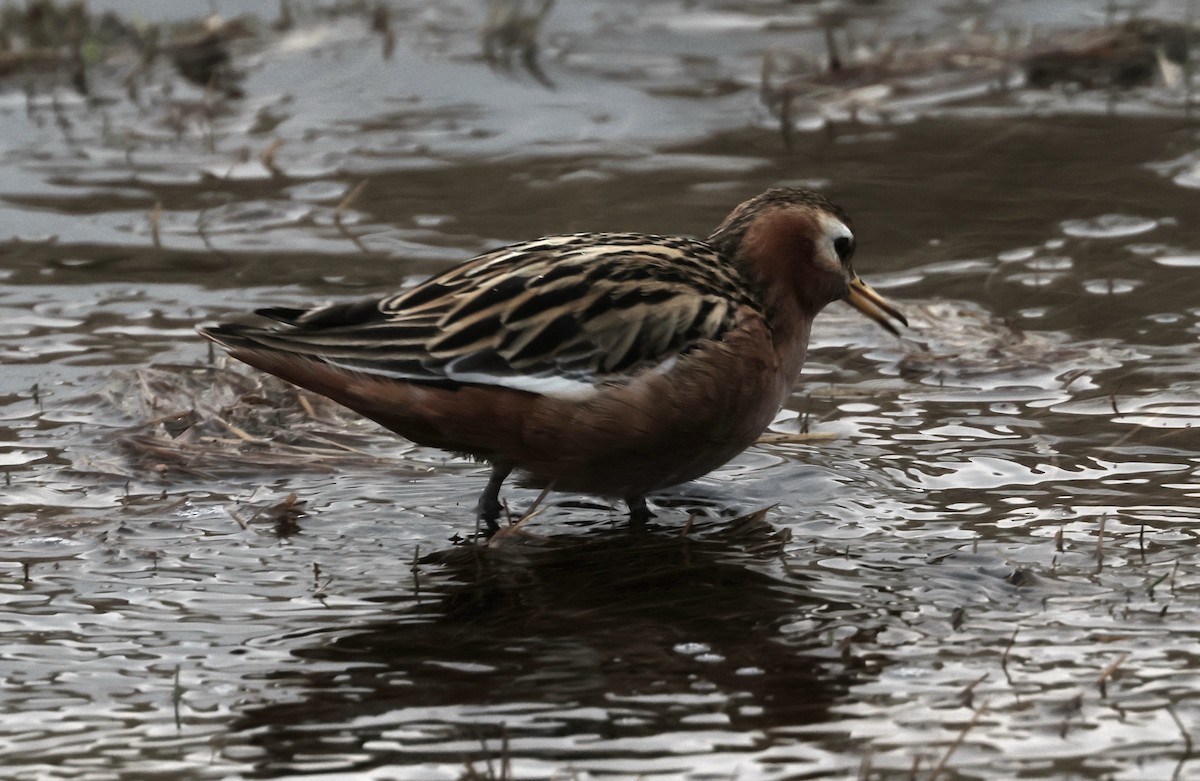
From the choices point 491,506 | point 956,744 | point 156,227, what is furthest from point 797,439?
point 156,227

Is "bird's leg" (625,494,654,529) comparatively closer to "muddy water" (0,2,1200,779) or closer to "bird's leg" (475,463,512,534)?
"muddy water" (0,2,1200,779)

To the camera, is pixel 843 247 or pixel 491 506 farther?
pixel 843 247

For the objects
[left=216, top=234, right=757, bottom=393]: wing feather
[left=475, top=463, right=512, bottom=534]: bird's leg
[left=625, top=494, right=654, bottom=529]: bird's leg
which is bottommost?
[left=625, top=494, right=654, bottom=529]: bird's leg

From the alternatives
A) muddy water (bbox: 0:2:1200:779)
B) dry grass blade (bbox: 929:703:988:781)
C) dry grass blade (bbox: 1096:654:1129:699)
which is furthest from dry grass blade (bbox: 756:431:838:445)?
dry grass blade (bbox: 929:703:988:781)

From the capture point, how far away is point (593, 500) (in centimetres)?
725

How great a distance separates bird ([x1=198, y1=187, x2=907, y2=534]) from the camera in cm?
624

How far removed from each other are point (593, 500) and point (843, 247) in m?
1.42

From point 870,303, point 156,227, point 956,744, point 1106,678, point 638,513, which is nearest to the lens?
point 956,744

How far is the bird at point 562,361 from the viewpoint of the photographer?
624 cm

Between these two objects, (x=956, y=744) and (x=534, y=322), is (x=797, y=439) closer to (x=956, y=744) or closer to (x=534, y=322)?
(x=534, y=322)

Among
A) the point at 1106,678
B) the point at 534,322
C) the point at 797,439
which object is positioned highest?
the point at 534,322

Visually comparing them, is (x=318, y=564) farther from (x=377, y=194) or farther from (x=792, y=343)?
(x=377, y=194)

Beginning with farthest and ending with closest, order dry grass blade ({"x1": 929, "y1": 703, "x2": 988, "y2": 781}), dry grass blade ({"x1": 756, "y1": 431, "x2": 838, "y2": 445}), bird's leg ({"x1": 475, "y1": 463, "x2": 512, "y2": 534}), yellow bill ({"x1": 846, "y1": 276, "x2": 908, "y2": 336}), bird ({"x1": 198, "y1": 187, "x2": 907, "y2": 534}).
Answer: dry grass blade ({"x1": 756, "y1": 431, "x2": 838, "y2": 445}) < yellow bill ({"x1": 846, "y1": 276, "x2": 908, "y2": 336}) < bird's leg ({"x1": 475, "y1": 463, "x2": 512, "y2": 534}) < bird ({"x1": 198, "y1": 187, "x2": 907, "y2": 534}) < dry grass blade ({"x1": 929, "y1": 703, "x2": 988, "y2": 781})

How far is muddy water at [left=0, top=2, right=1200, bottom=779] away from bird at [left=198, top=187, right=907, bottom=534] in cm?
40
